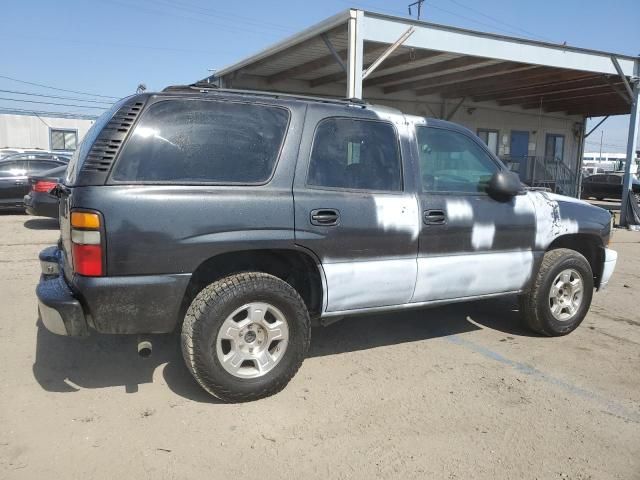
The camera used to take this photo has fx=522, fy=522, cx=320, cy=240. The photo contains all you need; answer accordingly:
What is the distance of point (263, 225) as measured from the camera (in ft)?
10.5

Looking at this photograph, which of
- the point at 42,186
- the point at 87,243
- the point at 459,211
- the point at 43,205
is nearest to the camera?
the point at 87,243

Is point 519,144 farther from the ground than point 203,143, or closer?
farther from the ground

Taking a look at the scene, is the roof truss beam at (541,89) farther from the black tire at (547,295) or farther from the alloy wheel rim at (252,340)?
the alloy wheel rim at (252,340)

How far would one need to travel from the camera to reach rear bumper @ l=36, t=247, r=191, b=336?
9.57ft

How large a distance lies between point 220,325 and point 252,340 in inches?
10.5

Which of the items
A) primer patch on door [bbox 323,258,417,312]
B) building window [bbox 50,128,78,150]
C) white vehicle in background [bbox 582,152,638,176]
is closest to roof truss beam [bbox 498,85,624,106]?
white vehicle in background [bbox 582,152,638,176]

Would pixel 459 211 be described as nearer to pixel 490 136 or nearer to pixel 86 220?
pixel 86 220

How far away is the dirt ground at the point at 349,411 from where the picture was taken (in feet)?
8.95

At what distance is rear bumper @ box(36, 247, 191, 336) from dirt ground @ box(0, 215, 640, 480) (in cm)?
57

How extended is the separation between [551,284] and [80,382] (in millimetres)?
3823

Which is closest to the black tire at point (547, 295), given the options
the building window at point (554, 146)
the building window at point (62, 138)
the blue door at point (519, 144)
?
the blue door at point (519, 144)

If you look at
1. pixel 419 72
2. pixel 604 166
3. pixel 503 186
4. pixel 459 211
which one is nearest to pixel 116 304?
pixel 459 211

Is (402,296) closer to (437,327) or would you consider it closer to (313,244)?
(313,244)

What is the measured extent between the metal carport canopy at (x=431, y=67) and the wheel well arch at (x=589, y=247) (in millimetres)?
5303
